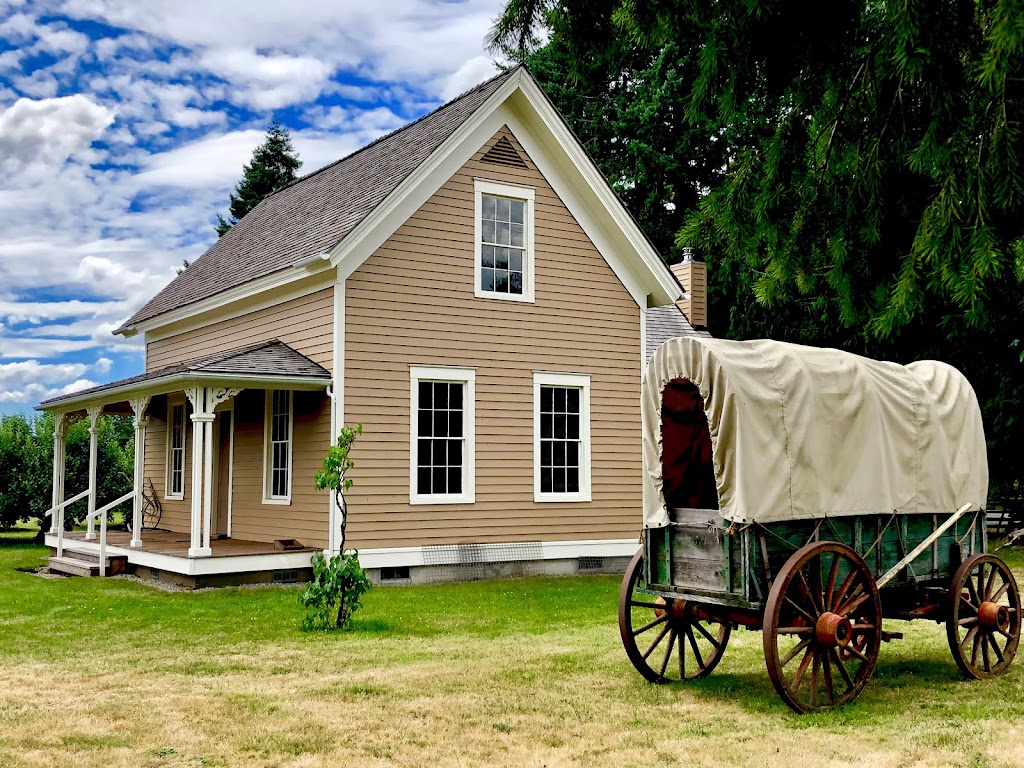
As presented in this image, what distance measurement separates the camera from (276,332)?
58.8ft

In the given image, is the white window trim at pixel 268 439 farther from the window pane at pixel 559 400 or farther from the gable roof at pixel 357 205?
the window pane at pixel 559 400

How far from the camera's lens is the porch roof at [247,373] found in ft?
49.5

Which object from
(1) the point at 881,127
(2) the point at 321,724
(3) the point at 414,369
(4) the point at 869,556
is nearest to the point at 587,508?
(3) the point at 414,369

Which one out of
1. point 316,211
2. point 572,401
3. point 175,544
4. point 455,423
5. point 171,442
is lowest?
point 175,544

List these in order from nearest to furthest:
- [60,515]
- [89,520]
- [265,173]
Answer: [89,520] < [60,515] < [265,173]

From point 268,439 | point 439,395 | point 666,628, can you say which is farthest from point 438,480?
point 666,628

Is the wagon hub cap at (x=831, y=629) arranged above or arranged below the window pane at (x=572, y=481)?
below

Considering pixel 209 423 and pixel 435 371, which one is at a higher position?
pixel 435 371

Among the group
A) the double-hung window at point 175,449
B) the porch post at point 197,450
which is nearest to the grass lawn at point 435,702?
the porch post at point 197,450

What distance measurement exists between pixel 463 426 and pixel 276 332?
354 cm

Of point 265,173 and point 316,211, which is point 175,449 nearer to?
point 316,211

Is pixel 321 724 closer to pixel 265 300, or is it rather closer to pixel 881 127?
pixel 881 127

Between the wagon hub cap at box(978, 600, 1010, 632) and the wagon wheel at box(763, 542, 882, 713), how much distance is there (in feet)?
4.51

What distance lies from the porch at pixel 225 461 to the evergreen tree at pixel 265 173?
2350 centimetres
